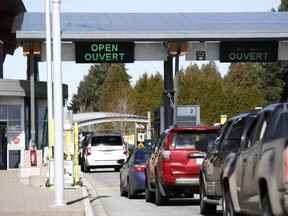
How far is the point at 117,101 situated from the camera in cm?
12306

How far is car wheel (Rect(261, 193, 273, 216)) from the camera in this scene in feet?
35.9

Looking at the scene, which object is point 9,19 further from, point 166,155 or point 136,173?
point 166,155

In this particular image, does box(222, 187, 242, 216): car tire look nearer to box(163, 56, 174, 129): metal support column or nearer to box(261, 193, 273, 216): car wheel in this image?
box(261, 193, 273, 216): car wheel

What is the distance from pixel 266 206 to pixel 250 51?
33.1m

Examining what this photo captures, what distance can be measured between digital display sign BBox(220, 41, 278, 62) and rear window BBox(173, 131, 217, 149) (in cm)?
2363

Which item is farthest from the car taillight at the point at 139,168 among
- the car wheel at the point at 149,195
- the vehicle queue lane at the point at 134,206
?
the car wheel at the point at 149,195

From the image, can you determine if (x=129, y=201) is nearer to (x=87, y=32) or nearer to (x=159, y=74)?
(x=87, y=32)

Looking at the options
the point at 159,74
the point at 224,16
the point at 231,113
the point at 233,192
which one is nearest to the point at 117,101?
the point at 159,74

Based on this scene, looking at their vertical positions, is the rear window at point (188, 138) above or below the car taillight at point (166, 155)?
above

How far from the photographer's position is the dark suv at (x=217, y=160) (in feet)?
50.0

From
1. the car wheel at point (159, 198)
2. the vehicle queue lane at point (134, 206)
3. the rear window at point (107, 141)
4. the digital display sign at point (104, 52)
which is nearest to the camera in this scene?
the vehicle queue lane at point (134, 206)

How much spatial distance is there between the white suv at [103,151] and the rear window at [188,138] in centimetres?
2460

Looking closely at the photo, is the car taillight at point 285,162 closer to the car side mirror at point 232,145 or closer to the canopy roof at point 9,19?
the car side mirror at point 232,145

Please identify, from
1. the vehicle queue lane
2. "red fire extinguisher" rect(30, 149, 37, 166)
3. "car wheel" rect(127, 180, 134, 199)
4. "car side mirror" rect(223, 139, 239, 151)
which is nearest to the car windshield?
"car wheel" rect(127, 180, 134, 199)
